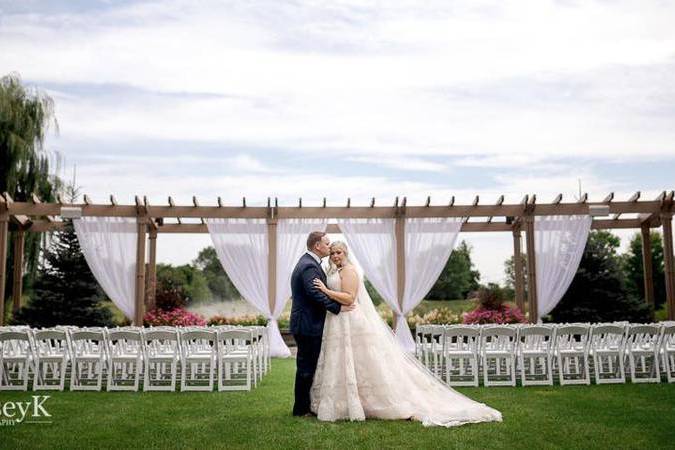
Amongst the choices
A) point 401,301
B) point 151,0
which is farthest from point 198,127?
point 401,301

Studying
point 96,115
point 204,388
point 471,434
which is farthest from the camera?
point 96,115

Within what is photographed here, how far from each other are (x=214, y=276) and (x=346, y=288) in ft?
86.6

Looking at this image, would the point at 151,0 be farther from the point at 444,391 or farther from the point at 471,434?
the point at 471,434

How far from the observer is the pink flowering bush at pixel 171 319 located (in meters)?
14.9

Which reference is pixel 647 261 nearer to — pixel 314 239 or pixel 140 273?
pixel 140 273

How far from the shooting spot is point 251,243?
15.3 meters

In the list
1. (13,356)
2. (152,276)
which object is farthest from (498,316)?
(13,356)

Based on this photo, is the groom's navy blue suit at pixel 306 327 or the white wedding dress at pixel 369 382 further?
the groom's navy blue suit at pixel 306 327

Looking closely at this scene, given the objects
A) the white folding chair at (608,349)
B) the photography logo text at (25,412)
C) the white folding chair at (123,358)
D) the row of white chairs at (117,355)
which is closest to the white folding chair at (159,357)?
the row of white chairs at (117,355)

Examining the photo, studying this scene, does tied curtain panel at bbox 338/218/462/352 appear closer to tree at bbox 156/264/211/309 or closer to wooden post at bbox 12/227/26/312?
wooden post at bbox 12/227/26/312

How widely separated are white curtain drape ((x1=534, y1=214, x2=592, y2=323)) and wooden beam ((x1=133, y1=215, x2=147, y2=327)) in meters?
8.66

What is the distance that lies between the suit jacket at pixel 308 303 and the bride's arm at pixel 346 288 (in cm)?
4

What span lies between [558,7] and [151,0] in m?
7.60

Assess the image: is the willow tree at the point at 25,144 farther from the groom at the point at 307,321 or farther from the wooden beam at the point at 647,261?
the wooden beam at the point at 647,261
